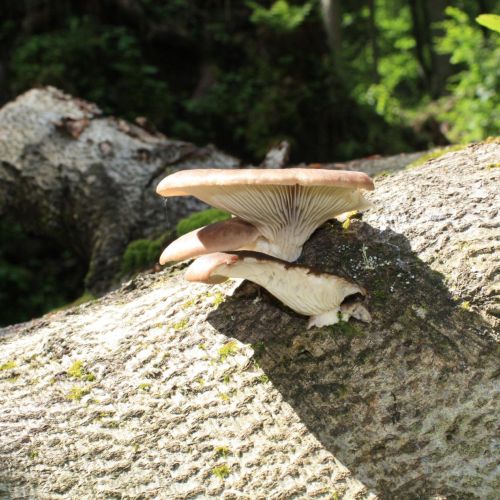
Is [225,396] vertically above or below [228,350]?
below

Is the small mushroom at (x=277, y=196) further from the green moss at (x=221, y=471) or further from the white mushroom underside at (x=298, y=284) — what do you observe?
the green moss at (x=221, y=471)

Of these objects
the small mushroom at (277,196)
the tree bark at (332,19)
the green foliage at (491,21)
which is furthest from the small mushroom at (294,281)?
the tree bark at (332,19)

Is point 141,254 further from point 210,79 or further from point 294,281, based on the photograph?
point 210,79

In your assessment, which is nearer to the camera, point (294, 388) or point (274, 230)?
point (294, 388)

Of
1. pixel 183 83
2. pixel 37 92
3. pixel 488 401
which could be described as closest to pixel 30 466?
pixel 488 401

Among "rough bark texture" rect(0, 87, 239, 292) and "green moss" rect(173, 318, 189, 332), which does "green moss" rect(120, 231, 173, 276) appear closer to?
"rough bark texture" rect(0, 87, 239, 292)

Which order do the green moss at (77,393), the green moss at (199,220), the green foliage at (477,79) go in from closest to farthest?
the green moss at (77,393), the green moss at (199,220), the green foliage at (477,79)

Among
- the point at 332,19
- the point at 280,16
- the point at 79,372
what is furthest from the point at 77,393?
the point at 332,19
